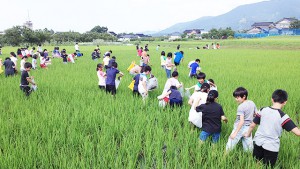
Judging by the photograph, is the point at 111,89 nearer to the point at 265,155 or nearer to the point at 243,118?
the point at 243,118

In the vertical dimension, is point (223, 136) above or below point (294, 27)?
below

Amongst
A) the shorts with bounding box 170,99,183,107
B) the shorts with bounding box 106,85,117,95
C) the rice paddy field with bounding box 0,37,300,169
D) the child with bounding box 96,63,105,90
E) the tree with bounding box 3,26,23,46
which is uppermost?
the tree with bounding box 3,26,23,46

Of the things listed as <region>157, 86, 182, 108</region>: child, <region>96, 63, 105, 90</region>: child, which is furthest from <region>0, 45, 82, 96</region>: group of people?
<region>157, 86, 182, 108</region>: child

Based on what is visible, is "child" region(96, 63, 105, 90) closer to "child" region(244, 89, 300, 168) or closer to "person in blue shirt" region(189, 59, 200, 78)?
"person in blue shirt" region(189, 59, 200, 78)

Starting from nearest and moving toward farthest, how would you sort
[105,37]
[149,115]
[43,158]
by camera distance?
[43,158] < [149,115] < [105,37]

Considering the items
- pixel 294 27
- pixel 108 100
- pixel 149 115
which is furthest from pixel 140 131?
pixel 294 27

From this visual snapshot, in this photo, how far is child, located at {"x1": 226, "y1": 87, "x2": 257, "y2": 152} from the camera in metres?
3.55

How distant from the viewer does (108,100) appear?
22.1ft

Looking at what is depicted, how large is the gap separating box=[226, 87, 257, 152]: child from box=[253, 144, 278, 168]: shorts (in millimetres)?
285

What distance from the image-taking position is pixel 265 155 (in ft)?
10.7

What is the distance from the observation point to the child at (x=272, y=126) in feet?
9.79

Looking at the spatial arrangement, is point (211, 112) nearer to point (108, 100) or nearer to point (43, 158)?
point (43, 158)

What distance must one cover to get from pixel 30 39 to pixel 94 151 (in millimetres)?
45143

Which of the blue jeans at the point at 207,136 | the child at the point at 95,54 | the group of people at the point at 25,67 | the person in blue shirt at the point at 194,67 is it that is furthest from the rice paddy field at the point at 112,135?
the child at the point at 95,54
